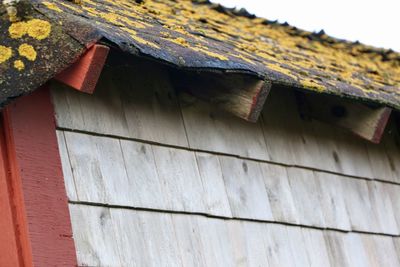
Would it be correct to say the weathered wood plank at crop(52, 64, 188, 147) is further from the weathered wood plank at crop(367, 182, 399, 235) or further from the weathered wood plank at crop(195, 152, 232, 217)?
the weathered wood plank at crop(367, 182, 399, 235)

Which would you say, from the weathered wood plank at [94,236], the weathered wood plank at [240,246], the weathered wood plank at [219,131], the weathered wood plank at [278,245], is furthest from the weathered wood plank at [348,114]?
the weathered wood plank at [94,236]

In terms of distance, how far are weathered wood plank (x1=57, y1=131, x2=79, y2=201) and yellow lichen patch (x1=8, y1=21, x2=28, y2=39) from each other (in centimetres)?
39

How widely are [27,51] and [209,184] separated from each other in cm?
109

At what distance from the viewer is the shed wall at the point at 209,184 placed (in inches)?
133

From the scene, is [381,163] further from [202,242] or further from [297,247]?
[202,242]

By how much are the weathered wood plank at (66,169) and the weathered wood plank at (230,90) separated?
0.63 meters

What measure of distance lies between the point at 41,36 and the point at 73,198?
0.55m

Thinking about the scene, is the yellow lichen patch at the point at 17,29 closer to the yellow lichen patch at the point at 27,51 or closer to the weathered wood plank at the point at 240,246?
the yellow lichen patch at the point at 27,51

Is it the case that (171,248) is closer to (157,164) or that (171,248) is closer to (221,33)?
(157,164)

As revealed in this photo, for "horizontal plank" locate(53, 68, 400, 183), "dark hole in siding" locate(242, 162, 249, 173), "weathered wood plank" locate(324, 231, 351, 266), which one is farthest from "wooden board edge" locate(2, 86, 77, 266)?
"weathered wood plank" locate(324, 231, 351, 266)

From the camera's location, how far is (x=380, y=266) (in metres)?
4.63

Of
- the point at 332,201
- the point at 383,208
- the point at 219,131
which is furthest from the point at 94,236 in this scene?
the point at 383,208

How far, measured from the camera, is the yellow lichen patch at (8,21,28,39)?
312 centimetres

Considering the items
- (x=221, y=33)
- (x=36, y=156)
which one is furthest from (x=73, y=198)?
(x=221, y=33)
